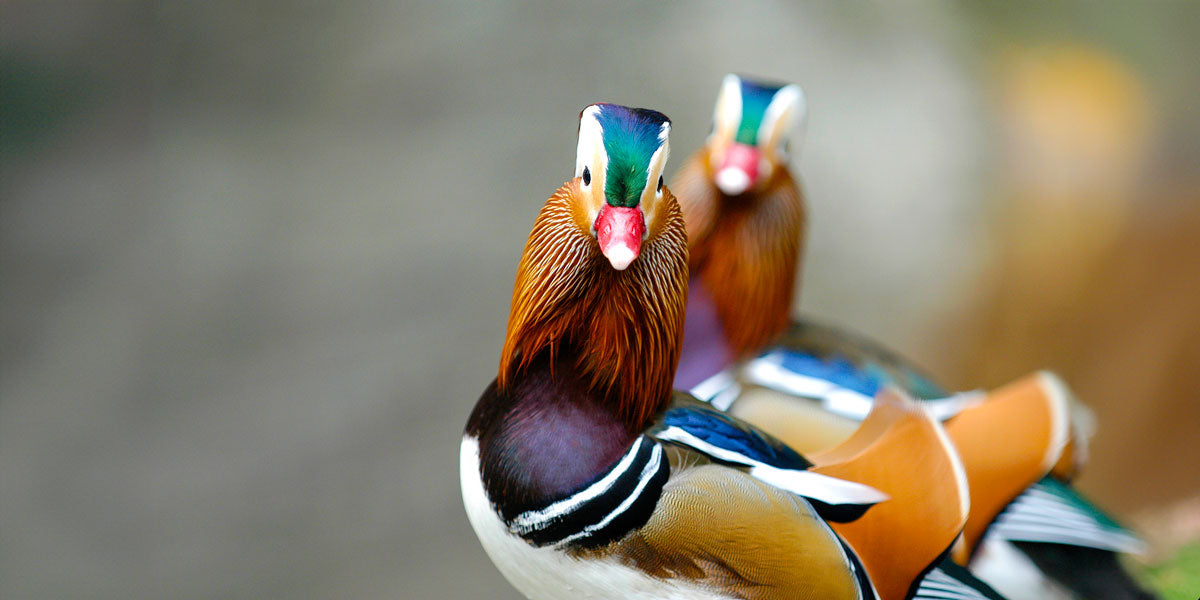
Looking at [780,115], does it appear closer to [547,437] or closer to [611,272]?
[611,272]

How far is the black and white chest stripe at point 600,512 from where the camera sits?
0.96 m

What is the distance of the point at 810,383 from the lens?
1.52 m

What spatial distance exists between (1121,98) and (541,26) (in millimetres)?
2257

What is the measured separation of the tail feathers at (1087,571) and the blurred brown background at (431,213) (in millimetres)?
1892

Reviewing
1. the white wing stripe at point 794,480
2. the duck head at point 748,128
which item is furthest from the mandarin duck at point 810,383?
the white wing stripe at point 794,480

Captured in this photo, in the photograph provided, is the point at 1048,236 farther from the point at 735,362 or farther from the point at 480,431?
the point at 480,431

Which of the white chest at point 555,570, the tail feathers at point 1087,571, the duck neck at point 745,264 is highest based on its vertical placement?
the duck neck at point 745,264

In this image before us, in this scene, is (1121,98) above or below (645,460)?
above

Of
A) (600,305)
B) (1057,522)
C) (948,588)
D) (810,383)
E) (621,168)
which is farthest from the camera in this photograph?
(810,383)

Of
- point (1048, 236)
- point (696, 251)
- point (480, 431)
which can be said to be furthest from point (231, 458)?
point (1048, 236)

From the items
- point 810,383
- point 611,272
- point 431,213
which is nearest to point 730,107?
point 810,383

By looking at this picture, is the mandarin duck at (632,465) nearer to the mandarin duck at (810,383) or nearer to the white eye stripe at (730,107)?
the mandarin duck at (810,383)

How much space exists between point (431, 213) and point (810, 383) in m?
2.19

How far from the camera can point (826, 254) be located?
344 centimetres
